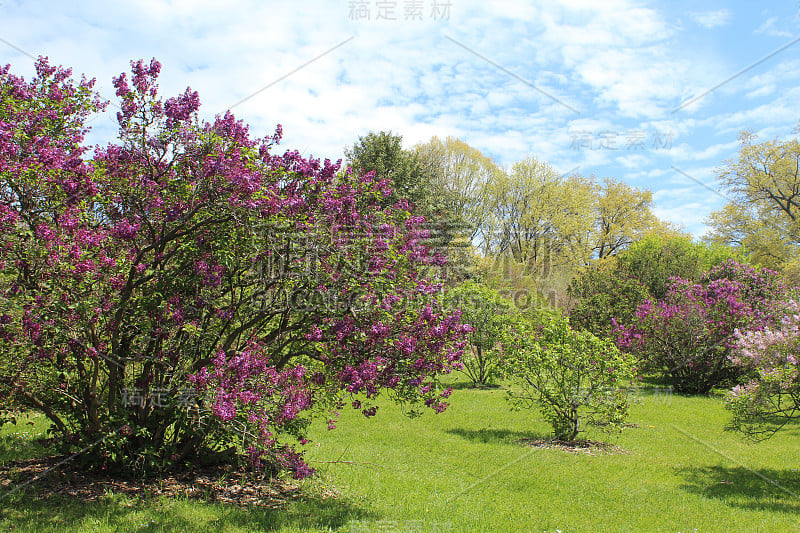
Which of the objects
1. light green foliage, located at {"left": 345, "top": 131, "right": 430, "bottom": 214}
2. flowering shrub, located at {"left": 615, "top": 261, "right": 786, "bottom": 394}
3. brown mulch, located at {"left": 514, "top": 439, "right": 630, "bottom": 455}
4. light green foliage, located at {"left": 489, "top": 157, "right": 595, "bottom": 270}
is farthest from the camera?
light green foliage, located at {"left": 489, "top": 157, "right": 595, "bottom": 270}

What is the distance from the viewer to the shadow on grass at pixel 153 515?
5059 mm

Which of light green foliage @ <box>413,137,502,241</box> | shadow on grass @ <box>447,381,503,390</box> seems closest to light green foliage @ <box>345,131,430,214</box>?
light green foliage @ <box>413,137,502,241</box>

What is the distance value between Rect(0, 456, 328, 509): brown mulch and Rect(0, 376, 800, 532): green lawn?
214 mm

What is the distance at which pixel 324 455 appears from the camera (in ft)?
28.8

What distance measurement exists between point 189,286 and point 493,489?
4811 millimetres

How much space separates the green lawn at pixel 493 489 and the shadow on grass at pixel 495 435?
4cm

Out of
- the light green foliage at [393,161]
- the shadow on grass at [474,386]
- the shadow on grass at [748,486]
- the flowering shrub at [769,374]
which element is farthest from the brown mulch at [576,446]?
the light green foliage at [393,161]

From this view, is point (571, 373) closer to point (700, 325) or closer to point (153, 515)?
point (153, 515)

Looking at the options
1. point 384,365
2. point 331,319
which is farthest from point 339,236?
point 384,365

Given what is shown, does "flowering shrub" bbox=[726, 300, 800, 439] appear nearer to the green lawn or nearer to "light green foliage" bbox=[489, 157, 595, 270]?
the green lawn

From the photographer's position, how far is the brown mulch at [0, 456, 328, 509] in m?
5.91

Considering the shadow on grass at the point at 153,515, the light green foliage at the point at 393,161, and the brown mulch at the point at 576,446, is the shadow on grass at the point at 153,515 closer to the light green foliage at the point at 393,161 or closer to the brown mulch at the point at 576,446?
the brown mulch at the point at 576,446

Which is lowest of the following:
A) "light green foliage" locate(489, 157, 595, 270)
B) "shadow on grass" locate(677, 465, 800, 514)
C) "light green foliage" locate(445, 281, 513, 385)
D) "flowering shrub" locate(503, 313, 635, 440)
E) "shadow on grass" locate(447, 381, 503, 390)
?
"shadow on grass" locate(447, 381, 503, 390)

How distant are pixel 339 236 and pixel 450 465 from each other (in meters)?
4.77
